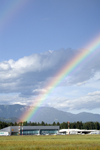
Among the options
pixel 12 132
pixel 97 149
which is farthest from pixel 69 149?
pixel 12 132

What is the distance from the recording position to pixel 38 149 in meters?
34.6

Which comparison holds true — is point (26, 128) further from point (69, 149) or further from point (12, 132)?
point (69, 149)

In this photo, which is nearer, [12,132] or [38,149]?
[38,149]

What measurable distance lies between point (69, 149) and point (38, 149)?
4.66 m

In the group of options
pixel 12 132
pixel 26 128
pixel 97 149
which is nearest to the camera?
pixel 97 149

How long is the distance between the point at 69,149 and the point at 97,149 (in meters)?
4.11

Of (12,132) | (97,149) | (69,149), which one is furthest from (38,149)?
(12,132)

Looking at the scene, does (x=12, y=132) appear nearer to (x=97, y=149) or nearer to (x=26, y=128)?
(x=26, y=128)

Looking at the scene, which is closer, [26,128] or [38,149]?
[38,149]

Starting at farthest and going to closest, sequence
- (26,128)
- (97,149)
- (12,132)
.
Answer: (26,128), (12,132), (97,149)

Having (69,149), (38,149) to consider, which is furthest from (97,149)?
(38,149)

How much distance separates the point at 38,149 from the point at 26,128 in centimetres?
16822

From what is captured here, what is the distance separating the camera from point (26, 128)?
198125 mm

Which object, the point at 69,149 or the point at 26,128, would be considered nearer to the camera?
the point at 69,149
